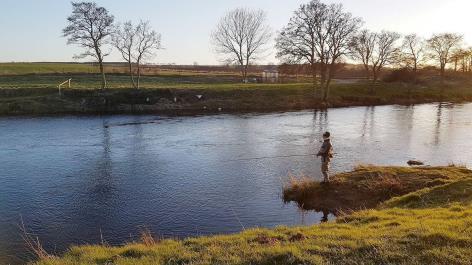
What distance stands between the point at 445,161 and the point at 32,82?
60.5 meters

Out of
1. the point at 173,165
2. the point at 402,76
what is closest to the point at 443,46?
the point at 402,76

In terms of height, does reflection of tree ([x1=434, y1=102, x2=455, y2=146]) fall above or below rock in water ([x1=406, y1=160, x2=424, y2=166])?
above

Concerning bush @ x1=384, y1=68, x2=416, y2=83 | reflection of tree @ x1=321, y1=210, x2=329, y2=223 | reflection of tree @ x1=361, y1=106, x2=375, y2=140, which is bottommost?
reflection of tree @ x1=321, y1=210, x2=329, y2=223

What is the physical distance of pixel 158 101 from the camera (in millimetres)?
54719

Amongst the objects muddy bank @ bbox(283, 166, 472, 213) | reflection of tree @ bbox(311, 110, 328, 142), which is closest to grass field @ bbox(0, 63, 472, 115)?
reflection of tree @ bbox(311, 110, 328, 142)

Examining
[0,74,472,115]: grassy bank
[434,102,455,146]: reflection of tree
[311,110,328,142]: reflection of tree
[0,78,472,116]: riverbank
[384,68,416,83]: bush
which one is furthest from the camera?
[384,68,416,83]: bush

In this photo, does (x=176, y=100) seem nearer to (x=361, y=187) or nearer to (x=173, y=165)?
(x=173, y=165)

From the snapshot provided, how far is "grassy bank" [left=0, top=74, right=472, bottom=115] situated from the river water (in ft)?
21.3

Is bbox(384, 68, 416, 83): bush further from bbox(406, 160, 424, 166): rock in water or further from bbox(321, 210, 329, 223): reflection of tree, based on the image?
bbox(321, 210, 329, 223): reflection of tree

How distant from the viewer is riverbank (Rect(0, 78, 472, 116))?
2057 inches

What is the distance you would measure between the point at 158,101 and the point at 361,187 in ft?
129

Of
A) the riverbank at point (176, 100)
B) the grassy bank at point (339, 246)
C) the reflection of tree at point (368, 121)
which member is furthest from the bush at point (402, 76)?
the grassy bank at point (339, 246)

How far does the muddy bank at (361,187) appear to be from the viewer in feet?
57.7

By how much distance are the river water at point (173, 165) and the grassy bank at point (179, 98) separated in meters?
6.48
